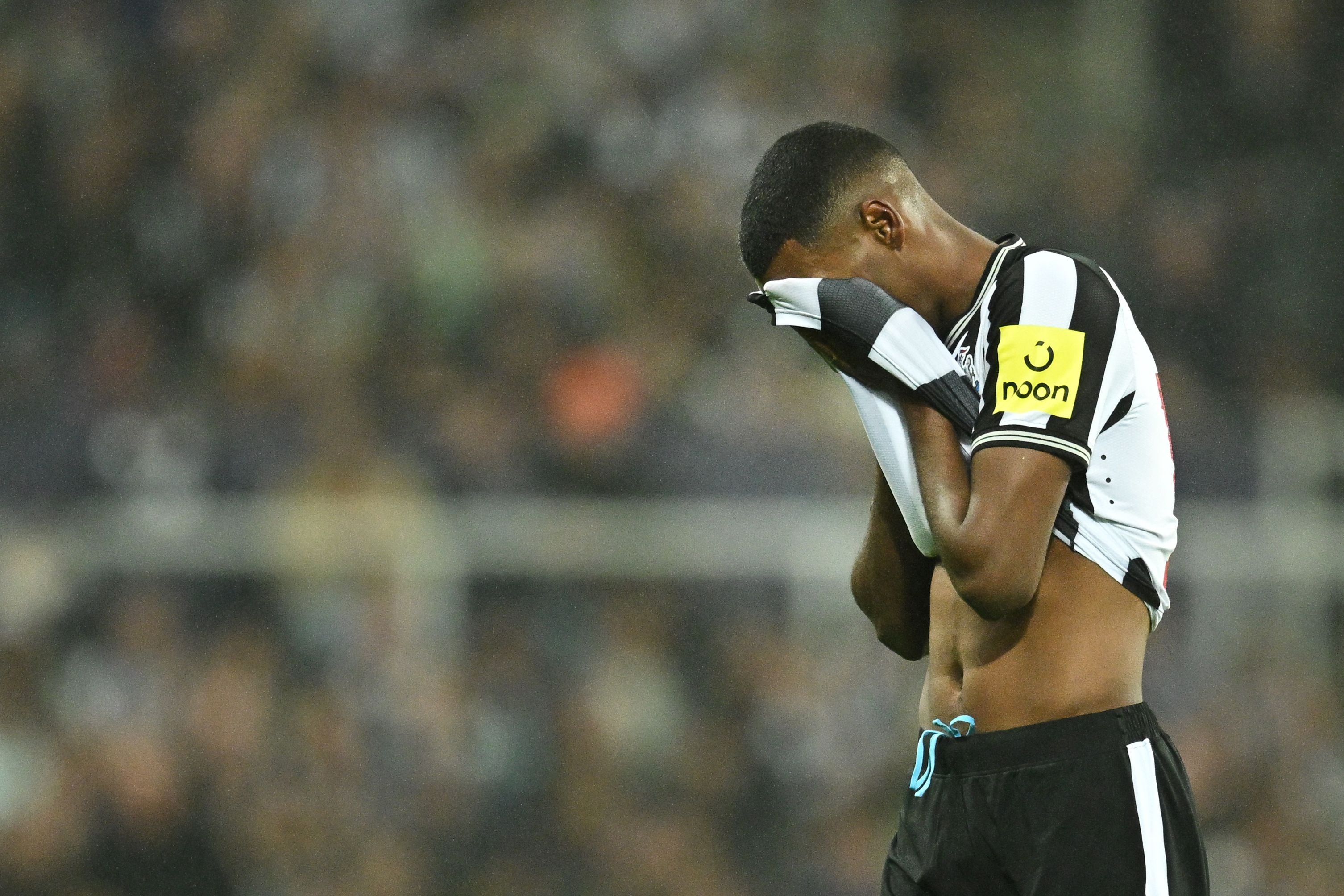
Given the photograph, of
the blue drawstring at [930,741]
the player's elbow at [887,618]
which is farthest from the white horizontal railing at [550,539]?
the blue drawstring at [930,741]

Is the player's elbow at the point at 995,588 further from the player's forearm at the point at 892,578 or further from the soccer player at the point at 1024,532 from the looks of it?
the player's forearm at the point at 892,578

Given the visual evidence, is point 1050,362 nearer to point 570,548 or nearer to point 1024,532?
point 1024,532

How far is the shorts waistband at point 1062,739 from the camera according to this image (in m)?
2.17

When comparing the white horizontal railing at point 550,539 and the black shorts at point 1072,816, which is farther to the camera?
the white horizontal railing at point 550,539

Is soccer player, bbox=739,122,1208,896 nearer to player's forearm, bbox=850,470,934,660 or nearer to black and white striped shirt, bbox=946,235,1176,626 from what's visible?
black and white striped shirt, bbox=946,235,1176,626

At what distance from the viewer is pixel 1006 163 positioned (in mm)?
7070

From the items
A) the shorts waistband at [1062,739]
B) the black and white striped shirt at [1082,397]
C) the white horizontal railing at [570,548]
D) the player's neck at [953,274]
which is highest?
the player's neck at [953,274]

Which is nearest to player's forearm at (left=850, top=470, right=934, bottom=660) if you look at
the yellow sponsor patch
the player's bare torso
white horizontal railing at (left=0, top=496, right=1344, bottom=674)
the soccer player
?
the soccer player

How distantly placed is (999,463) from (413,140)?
540 cm

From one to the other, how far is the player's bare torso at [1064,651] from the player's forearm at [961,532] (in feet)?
0.22

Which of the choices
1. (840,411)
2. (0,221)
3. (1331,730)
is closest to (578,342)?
(840,411)

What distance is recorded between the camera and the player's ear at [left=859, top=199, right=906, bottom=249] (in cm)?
228

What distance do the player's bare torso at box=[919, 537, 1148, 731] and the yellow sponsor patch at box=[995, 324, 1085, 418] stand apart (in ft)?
0.69

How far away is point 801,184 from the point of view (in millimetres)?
2287
